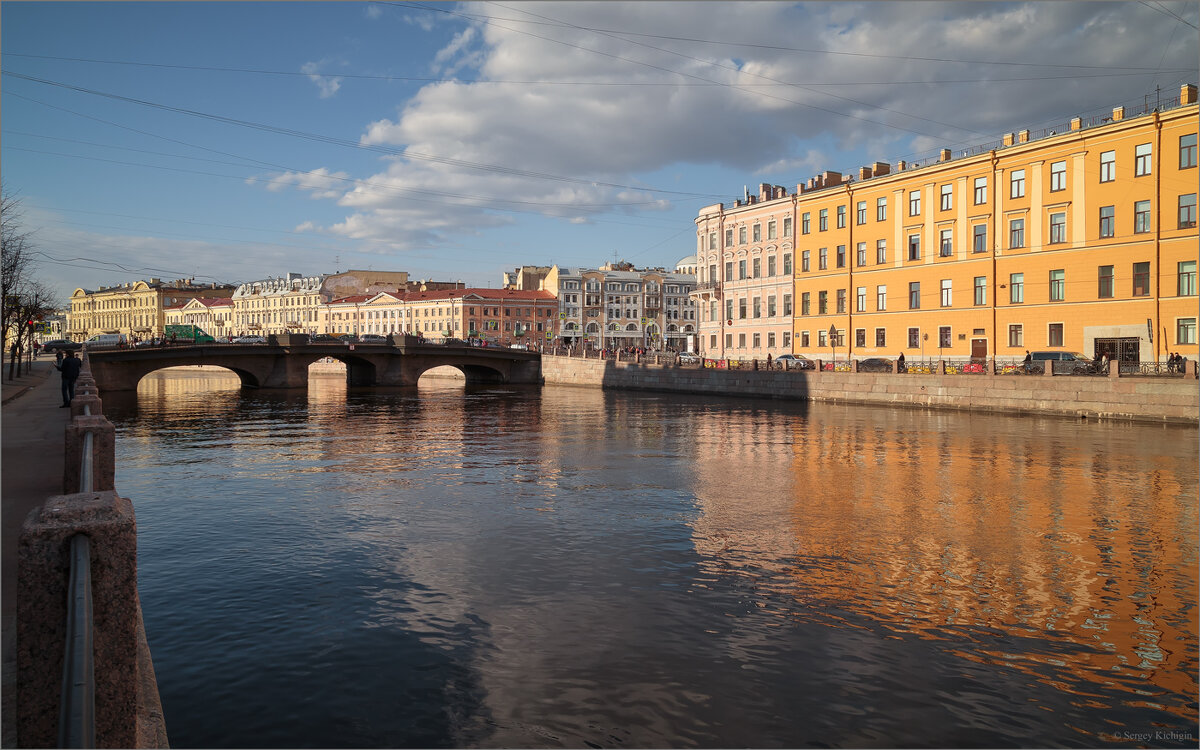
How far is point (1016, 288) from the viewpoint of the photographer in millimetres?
46438

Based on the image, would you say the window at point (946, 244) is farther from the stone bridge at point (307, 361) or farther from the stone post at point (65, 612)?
the stone post at point (65, 612)

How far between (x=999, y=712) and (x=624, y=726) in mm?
3308

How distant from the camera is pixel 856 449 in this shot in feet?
87.9

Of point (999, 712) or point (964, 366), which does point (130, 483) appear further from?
point (964, 366)

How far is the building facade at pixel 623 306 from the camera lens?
397 feet

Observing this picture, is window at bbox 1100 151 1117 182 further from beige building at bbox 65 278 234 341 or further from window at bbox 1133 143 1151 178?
beige building at bbox 65 278 234 341

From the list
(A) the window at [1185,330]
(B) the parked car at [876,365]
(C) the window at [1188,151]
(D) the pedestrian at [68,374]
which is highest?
(C) the window at [1188,151]

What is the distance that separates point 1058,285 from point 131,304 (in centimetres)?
17467

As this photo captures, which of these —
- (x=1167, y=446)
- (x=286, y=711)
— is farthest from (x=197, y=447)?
(x=1167, y=446)

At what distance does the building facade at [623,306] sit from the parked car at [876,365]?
6893 cm

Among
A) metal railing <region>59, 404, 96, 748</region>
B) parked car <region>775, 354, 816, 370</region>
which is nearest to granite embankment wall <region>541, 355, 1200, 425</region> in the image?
parked car <region>775, 354, 816, 370</region>

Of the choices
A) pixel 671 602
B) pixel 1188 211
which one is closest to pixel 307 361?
pixel 1188 211

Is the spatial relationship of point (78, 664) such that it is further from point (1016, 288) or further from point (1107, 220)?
point (1016, 288)

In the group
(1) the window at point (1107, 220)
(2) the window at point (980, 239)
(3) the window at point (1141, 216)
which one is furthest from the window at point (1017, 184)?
(3) the window at point (1141, 216)
